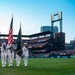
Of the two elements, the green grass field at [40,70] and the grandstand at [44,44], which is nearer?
the green grass field at [40,70]

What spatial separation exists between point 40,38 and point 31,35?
6072mm

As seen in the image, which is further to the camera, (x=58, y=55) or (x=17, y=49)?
(x=58, y=55)

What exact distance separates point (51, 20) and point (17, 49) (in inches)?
2941

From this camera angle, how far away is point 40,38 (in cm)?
10688

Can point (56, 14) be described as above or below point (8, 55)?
above

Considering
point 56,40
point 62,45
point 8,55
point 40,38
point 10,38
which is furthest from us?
point 40,38

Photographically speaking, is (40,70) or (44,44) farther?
(44,44)

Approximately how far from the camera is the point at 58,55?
3221 inches

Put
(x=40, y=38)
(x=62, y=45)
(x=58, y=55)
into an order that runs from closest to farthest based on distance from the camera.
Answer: (x=58, y=55) → (x=62, y=45) → (x=40, y=38)

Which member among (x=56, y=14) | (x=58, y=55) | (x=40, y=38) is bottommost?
(x=58, y=55)

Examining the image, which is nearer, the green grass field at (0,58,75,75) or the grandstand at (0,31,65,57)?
the green grass field at (0,58,75,75)

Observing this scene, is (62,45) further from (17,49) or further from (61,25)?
(17,49)

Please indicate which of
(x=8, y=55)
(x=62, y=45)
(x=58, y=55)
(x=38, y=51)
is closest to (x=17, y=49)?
(x=8, y=55)

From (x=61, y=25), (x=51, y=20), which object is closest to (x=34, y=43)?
→ (x=51, y=20)
